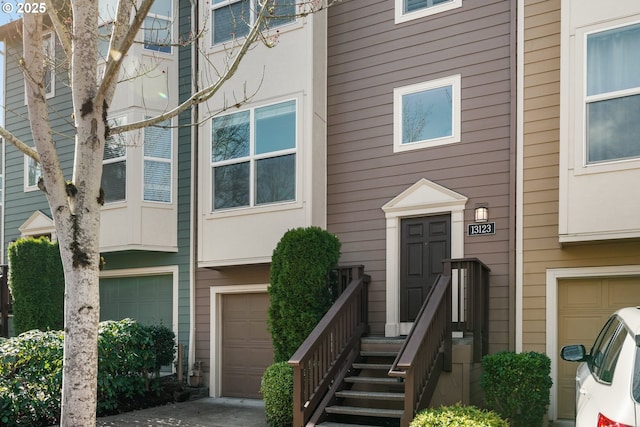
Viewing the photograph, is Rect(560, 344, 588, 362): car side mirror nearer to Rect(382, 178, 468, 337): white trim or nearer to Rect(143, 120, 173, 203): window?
Rect(382, 178, 468, 337): white trim

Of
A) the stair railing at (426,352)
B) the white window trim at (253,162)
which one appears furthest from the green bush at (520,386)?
the white window trim at (253,162)

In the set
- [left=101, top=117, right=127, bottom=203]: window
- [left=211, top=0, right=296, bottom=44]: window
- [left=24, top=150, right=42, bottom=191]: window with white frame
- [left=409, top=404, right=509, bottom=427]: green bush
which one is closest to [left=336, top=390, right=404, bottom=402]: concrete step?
[left=409, top=404, right=509, bottom=427]: green bush

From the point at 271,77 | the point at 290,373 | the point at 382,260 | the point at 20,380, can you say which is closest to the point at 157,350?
the point at 20,380

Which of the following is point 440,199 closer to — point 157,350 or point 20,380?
point 157,350

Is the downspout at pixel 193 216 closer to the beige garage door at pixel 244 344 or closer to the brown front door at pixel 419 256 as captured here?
the beige garage door at pixel 244 344

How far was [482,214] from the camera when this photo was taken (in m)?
8.16

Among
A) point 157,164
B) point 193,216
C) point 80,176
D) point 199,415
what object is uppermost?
point 157,164

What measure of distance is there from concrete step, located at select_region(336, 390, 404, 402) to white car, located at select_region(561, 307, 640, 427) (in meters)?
2.37

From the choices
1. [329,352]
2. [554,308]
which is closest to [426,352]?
[329,352]

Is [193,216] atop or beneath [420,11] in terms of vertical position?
beneath

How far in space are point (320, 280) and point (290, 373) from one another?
121 centimetres

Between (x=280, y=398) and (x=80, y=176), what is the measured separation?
3674 millimetres

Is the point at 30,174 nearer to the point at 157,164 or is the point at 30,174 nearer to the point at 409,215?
the point at 157,164

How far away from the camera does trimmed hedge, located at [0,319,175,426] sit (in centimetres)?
812
